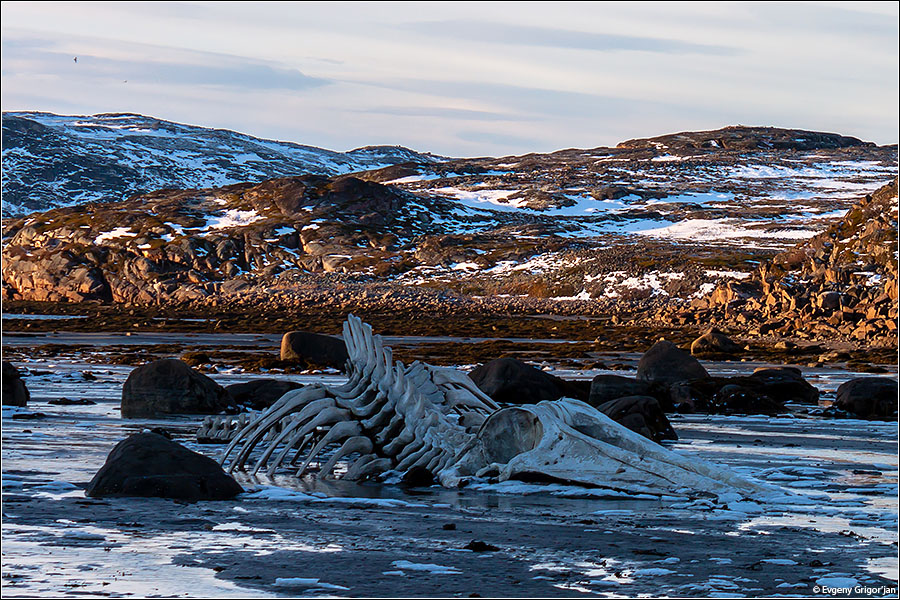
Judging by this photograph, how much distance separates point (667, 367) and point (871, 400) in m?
7.22

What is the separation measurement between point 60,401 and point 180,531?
15967mm

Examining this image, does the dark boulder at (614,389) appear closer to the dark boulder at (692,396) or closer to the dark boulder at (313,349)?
the dark boulder at (692,396)

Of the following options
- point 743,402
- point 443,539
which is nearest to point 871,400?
point 743,402

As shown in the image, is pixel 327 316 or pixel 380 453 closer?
pixel 380 453

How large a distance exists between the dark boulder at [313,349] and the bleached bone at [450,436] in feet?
75.6

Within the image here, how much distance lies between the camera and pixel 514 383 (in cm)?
2222

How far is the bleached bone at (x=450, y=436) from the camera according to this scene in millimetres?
11680

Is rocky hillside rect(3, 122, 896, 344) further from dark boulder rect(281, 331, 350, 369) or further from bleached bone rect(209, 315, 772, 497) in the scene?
bleached bone rect(209, 315, 772, 497)

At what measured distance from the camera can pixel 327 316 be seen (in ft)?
309

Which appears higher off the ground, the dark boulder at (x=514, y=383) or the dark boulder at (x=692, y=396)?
the dark boulder at (x=514, y=383)

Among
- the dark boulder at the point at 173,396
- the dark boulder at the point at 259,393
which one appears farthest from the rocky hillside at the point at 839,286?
the dark boulder at the point at 173,396

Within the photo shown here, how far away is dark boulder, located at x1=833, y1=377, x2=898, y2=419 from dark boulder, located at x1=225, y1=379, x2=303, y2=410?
11.1m

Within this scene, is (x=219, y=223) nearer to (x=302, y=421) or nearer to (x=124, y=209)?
(x=124, y=209)

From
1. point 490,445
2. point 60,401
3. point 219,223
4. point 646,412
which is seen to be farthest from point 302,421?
point 219,223
